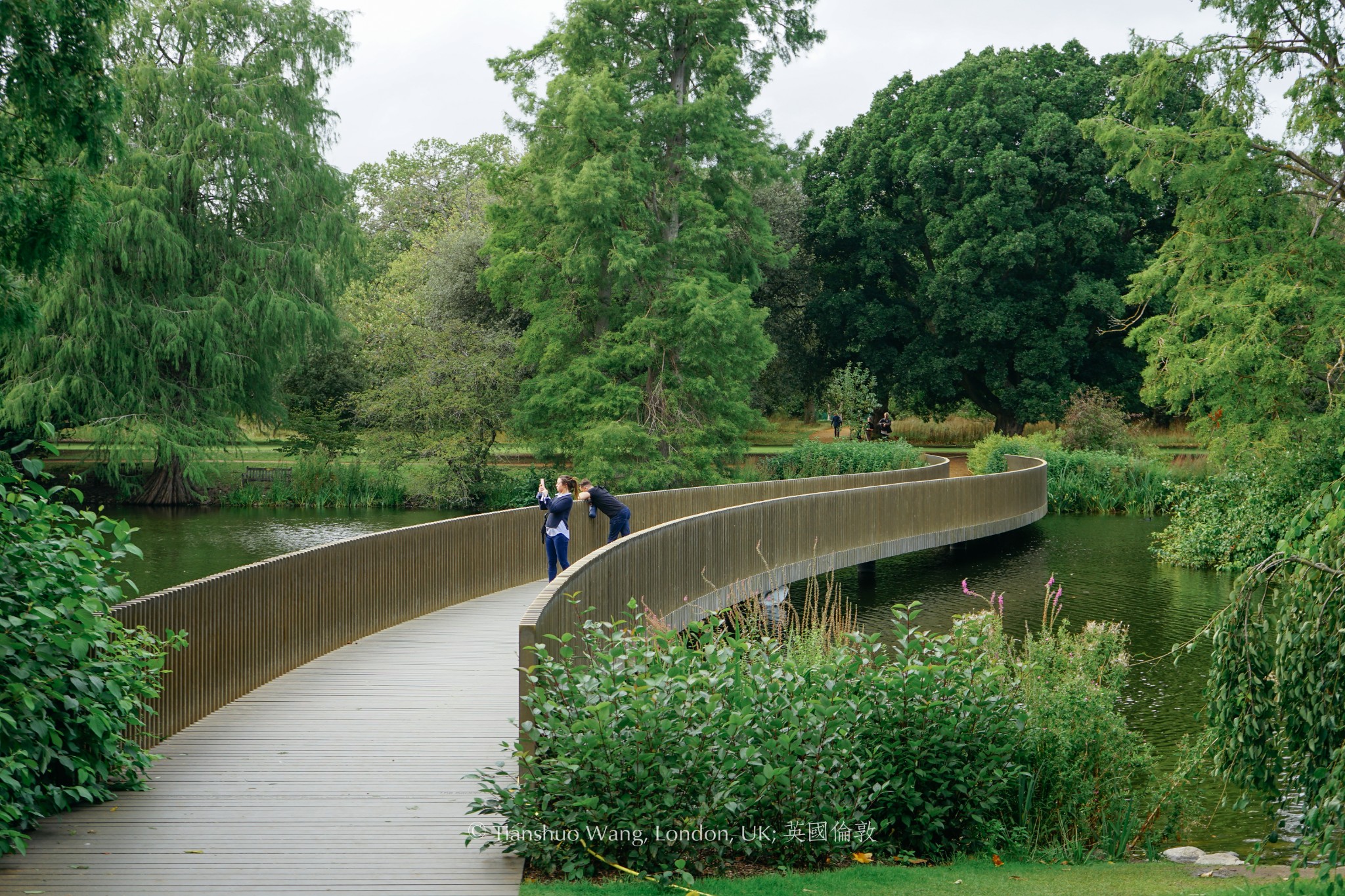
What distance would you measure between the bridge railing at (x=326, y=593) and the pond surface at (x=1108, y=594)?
5112mm

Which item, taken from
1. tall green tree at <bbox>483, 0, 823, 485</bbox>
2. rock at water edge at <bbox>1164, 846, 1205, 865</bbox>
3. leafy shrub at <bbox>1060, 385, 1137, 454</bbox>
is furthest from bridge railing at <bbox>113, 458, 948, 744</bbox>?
leafy shrub at <bbox>1060, 385, 1137, 454</bbox>

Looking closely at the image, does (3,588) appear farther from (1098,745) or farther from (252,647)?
(1098,745)

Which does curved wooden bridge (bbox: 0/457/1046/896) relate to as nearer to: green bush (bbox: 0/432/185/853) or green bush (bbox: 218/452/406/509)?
green bush (bbox: 0/432/185/853)

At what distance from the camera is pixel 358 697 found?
9117 millimetres

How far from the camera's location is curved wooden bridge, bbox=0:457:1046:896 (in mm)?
5691

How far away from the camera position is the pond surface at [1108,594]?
11.9 meters

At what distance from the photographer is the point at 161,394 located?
102 feet

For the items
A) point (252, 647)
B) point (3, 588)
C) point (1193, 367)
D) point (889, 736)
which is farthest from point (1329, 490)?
point (1193, 367)

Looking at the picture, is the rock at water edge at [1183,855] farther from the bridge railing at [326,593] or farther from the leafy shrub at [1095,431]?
the leafy shrub at [1095,431]

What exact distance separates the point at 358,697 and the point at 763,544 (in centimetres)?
739

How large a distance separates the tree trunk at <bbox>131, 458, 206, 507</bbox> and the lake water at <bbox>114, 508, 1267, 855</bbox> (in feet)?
2.57

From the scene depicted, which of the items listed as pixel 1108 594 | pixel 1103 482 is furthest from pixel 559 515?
pixel 1103 482

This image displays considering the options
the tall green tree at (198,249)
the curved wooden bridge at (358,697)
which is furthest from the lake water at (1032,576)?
the curved wooden bridge at (358,697)

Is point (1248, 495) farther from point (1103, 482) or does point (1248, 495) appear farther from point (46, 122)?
point (46, 122)
